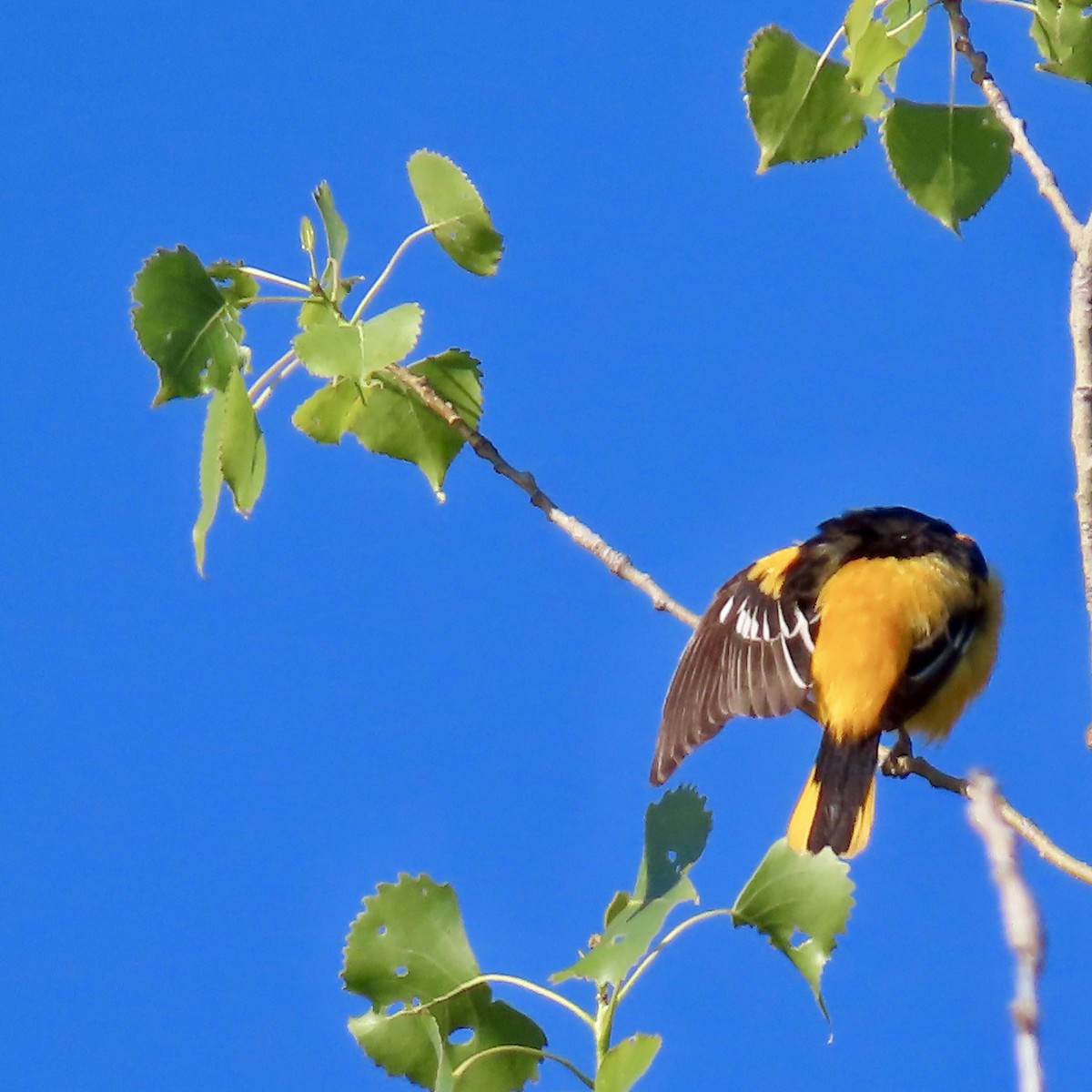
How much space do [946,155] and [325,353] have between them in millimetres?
1041

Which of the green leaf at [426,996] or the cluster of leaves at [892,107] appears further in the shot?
the cluster of leaves at [892,107]

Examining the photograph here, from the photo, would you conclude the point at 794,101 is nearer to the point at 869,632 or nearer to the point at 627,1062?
the point at 869,632

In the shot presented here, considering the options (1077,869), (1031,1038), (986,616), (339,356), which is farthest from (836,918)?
(986,616)

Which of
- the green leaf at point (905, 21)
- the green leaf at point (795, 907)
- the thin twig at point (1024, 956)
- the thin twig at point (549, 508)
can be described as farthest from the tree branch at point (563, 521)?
the thin twig at point (1024, 956)

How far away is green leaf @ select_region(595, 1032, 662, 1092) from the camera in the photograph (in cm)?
172

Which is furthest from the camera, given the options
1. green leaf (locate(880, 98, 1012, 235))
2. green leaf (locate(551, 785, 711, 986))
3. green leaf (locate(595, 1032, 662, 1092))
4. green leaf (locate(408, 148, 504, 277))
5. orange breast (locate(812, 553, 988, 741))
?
orange breast (locate(812, 553, 988, 741))

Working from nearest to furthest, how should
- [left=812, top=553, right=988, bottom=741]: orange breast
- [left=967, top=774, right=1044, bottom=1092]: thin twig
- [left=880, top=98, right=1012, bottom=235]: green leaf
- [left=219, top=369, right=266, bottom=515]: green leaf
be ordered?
[left=967, top=774, right=1044, bottom=1092]: thin twig < [left=219, top=369, right=266, bottom=515]: green leaf < [left=880, top=98, right=1012, bottom=235]: green leaf < [left=812, top=553, right=988, bottom=741]: orange breast

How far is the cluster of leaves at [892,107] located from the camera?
2.37m

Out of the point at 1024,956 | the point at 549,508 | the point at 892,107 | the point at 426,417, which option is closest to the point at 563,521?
the point at 549,508

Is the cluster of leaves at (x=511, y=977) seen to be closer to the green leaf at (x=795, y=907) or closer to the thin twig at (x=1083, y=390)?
the green leaf at (x=795, y=907)

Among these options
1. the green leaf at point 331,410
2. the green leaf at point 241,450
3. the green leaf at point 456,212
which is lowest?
the green leaf at point 241,450

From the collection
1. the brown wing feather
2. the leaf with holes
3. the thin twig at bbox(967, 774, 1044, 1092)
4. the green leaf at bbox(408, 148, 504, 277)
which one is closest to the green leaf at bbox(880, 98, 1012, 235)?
the leaf with holes

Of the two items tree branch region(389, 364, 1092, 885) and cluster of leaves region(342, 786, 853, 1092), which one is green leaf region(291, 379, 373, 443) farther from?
cluster of leaves region(342, 786, 853, 1092)

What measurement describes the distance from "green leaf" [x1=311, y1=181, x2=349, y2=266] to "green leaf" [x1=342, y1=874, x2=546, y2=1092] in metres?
1.09
